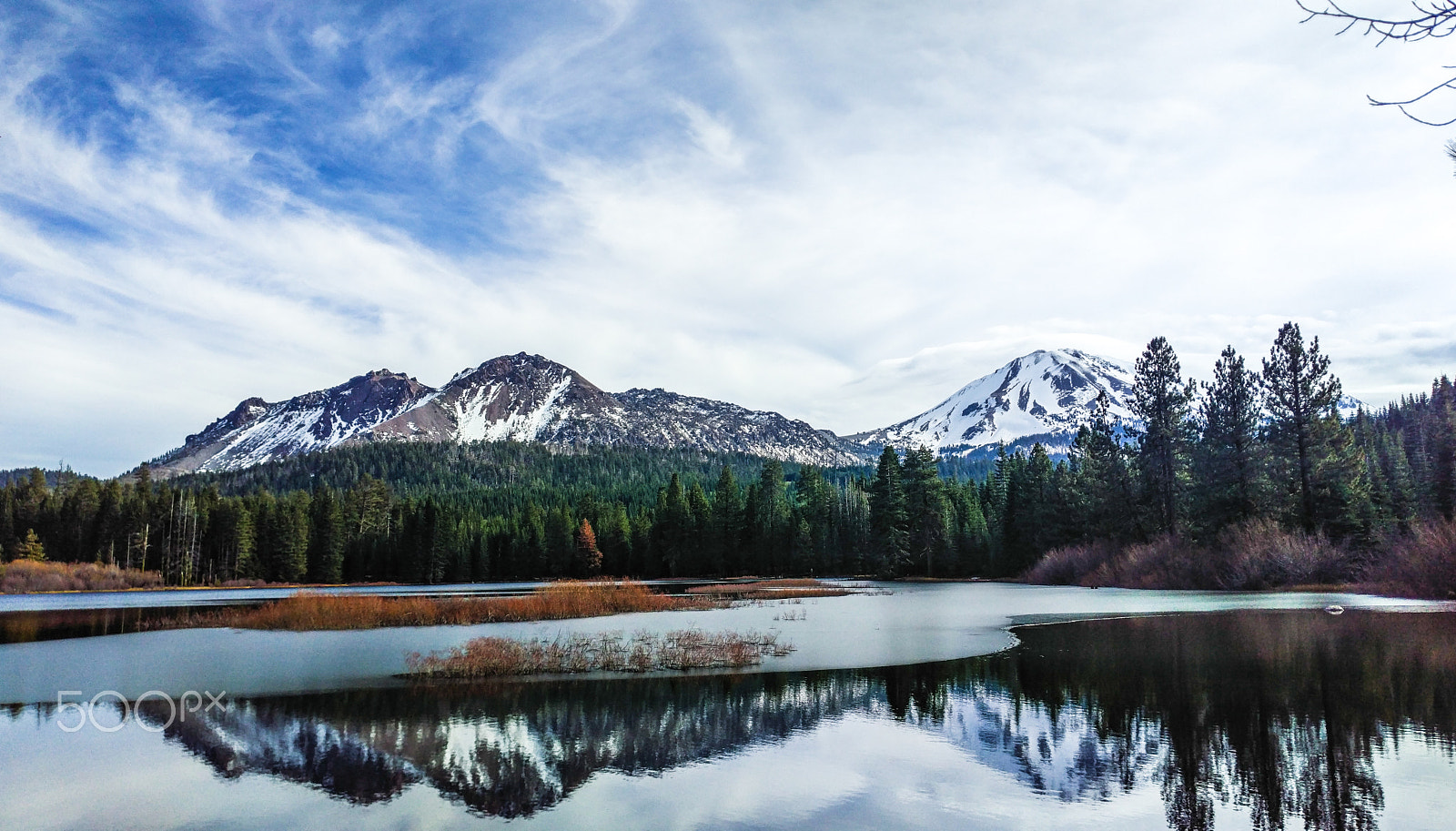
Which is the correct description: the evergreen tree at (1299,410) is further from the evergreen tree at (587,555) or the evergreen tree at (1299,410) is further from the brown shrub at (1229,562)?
the evergreen tree at (587,555)

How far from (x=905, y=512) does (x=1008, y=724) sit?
84788mm

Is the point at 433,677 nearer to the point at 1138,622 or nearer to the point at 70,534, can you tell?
the point at 1138,622

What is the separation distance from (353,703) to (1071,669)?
1959cm

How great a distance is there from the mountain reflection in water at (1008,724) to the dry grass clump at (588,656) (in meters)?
2.21

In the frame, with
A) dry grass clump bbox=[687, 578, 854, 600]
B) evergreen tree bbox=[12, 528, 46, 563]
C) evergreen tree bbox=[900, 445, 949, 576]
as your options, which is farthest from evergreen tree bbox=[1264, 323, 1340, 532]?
evergreen tree bbox=[12, 528, 46, 563]

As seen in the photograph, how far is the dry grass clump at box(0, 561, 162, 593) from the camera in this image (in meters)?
92.3

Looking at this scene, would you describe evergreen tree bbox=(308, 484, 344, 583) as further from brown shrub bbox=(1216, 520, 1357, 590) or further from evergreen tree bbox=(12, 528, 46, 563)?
brown shrub bbox=(1216, 520, 1357, 590)

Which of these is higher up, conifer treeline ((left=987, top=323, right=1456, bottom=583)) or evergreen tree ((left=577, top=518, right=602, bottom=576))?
conifer treeline ((left=987, top=323, right=1456, bottom=583))

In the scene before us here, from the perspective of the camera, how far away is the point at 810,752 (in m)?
15.8

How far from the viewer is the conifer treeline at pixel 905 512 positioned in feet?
191

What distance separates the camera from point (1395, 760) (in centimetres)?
1330

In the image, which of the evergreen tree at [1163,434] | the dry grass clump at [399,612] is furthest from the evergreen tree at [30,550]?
the evergreen tree at [1163,434]

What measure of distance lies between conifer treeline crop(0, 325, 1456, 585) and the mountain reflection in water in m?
37.3

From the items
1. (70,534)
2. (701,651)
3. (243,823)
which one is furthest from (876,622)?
(70,534)
